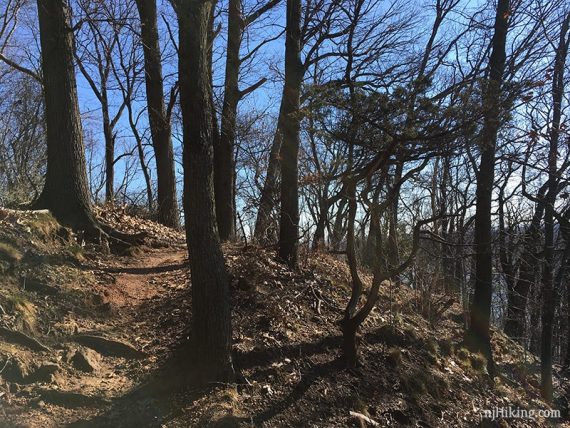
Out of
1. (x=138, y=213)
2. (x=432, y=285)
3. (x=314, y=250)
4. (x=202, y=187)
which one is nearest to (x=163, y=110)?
(x=138, y=213)

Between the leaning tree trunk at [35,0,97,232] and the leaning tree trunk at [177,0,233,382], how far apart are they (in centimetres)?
403

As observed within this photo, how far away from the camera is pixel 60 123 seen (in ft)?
28.1

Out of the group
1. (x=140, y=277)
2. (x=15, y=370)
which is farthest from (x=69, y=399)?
(x=140, y=277)

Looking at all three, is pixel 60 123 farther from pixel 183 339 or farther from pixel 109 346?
pixel 183 339

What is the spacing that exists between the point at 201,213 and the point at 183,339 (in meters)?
1.76

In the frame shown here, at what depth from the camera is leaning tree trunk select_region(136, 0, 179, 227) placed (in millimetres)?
13961

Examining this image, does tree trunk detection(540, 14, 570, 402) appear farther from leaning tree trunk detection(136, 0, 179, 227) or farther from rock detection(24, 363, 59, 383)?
leaning tree trunk detection(136, 0, 179, 227)

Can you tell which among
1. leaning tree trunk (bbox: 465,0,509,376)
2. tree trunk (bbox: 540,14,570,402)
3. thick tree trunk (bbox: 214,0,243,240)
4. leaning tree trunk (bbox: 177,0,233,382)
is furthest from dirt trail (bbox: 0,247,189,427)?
tree trunk (bbox: 540,14,570,402)

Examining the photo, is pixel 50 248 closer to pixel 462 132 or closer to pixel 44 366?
pixel 44 366

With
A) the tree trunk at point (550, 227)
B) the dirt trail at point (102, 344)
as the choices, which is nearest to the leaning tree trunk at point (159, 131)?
the dirt trail at point (102, 344)

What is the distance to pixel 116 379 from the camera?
208 inches

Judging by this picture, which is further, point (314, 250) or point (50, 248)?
point (314, 250)

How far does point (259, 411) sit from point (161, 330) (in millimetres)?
1932

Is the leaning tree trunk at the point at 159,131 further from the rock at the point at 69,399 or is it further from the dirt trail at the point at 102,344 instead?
the rock at the point at 69,399
